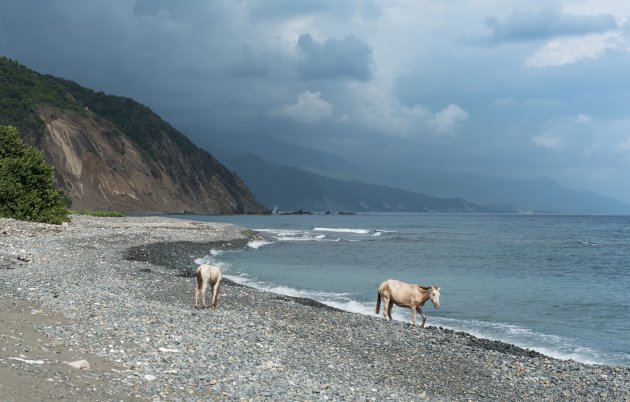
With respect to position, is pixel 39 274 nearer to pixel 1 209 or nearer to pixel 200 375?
pixel 200 375

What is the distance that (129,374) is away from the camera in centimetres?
1081

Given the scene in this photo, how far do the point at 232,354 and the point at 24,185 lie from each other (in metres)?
40.1

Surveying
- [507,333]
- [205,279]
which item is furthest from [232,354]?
[507,333]

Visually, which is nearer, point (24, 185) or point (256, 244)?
point (24, 185)

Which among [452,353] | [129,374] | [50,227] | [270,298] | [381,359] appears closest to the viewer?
[129,374]

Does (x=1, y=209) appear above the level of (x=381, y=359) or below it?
above

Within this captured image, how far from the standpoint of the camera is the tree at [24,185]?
45.1 m

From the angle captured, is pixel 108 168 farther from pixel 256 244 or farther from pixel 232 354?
pixel 232 354

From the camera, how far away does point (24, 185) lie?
153 feet

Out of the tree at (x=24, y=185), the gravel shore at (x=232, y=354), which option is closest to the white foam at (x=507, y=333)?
the gravel shore at (x=232, y=354)

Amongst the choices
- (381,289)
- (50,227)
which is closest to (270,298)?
(381,289)

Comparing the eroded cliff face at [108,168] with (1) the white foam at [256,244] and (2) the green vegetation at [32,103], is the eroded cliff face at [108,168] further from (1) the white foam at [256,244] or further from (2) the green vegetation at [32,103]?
(1) the white foam at [256,244]

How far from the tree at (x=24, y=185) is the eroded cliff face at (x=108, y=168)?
88.0m

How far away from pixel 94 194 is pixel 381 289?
130457 millimetres
